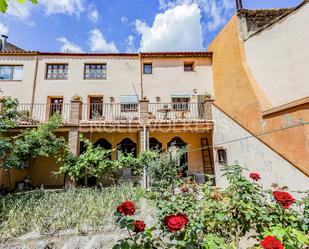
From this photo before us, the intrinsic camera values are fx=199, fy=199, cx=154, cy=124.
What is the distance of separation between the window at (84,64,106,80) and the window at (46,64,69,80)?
1382 millimetres

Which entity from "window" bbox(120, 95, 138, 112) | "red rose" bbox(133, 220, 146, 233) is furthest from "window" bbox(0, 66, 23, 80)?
"red rose" bbox(133, 220, 146, 233)

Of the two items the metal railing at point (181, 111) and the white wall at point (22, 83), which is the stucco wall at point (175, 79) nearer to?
the metal railing at point (181, 111)

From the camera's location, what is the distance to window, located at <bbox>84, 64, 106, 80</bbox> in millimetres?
13805

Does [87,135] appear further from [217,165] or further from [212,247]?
[212,247]

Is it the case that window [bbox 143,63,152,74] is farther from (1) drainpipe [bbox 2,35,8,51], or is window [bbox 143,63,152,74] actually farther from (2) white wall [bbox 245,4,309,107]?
(1) drainpipe [bbox 2,35,8,51]

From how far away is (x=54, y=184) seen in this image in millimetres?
11836

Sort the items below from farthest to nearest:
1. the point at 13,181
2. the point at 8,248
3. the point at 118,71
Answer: the point at 118,71
the point at 13,181
the point at 8,248

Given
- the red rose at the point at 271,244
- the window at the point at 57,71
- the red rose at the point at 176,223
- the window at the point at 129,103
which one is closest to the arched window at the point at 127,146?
the window at the point at 129,103

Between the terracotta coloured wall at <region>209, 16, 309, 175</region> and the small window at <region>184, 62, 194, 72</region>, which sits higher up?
the small window at <region>184, 62, 194, 72</region>

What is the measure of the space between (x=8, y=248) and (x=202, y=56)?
45.4 feet

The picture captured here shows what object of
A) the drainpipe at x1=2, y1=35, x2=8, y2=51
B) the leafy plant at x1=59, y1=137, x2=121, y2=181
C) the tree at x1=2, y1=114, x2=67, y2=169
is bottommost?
the leafy plant at x1=59, y1=137, x2=121, y2=181

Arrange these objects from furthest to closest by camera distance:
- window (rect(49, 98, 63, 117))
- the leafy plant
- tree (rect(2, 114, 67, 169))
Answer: window (rect(49, 98, 63, 117))
the leafy plant
tree (rect(2, 114, 67, 169))

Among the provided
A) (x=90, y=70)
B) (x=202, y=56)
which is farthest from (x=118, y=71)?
(x=202, y=56)

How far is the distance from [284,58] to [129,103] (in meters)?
8.75
